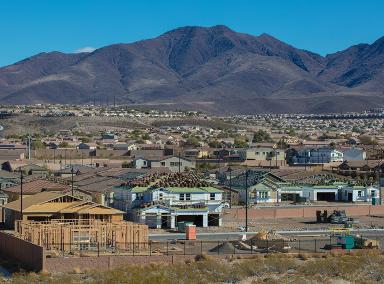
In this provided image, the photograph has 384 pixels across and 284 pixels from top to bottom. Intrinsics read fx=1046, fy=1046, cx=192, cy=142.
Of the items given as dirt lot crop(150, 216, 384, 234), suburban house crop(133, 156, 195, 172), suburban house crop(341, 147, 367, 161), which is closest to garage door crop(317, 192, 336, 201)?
dirt lot crop(150, 216, 384, 234)

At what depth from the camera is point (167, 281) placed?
3341 centimetres

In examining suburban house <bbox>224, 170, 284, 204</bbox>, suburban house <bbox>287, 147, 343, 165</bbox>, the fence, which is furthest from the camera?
suburban house <bbox>287, 147, 343, 165</bbox>

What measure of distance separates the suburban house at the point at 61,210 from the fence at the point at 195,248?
3.51m

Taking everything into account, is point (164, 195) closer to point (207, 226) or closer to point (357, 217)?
point (207, 226)

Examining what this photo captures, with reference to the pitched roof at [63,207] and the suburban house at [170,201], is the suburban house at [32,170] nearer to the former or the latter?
the suburban house at [170,201]

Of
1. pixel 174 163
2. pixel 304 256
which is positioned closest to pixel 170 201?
pixel 304 256

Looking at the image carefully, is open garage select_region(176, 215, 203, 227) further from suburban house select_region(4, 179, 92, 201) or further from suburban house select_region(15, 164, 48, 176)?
suburban house select_region(15, 164, 48, 176)

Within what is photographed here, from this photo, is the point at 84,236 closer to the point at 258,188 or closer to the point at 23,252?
the point at 23,252

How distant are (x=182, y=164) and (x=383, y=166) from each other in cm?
1741

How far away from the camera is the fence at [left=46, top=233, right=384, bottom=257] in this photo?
39.7 m

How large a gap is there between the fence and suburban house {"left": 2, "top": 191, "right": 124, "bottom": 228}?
3.51 metres

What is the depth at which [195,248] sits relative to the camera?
140 ft

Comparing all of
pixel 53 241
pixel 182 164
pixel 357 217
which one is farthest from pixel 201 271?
pixel 182 164

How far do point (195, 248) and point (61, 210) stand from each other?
282 inches
